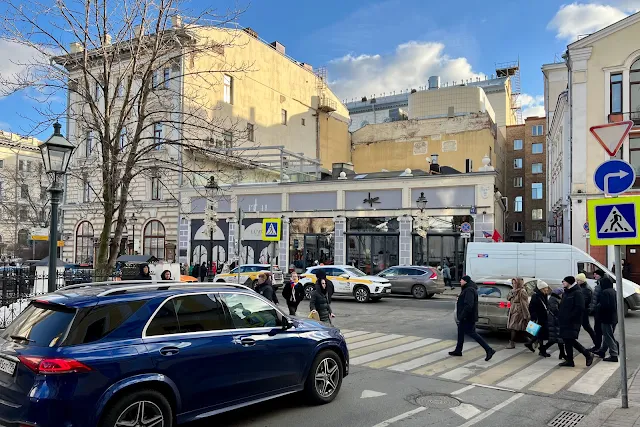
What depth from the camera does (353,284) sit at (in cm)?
2130

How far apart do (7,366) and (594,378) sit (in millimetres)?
8579

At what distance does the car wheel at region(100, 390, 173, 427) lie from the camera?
15.0 ft

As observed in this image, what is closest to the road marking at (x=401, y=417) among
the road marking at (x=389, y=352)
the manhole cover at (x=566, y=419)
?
the manhole cover at (x=566, y=419)

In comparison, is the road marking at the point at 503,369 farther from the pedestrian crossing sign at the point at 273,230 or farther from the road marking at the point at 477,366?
the pedestrian crossing sign at the point at 273,230

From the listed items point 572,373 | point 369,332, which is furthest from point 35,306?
point 369,332

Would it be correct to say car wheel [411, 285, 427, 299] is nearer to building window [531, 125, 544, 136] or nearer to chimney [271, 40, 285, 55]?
chimney [271, 40, 285, 55]

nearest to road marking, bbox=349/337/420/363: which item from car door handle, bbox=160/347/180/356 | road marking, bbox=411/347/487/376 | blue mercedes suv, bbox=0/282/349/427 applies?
road marking, bbox=411/347/487/376

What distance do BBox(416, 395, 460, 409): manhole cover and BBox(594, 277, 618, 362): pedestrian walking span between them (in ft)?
14.5

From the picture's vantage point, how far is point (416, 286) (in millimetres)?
23234

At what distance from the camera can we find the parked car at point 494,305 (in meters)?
11.9

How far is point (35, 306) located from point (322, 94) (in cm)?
4762

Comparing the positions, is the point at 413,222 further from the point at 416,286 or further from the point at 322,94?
the point at 322,94

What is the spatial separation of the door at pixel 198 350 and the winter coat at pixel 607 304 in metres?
7.19

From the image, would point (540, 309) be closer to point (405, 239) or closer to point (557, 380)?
point (557, 380)
